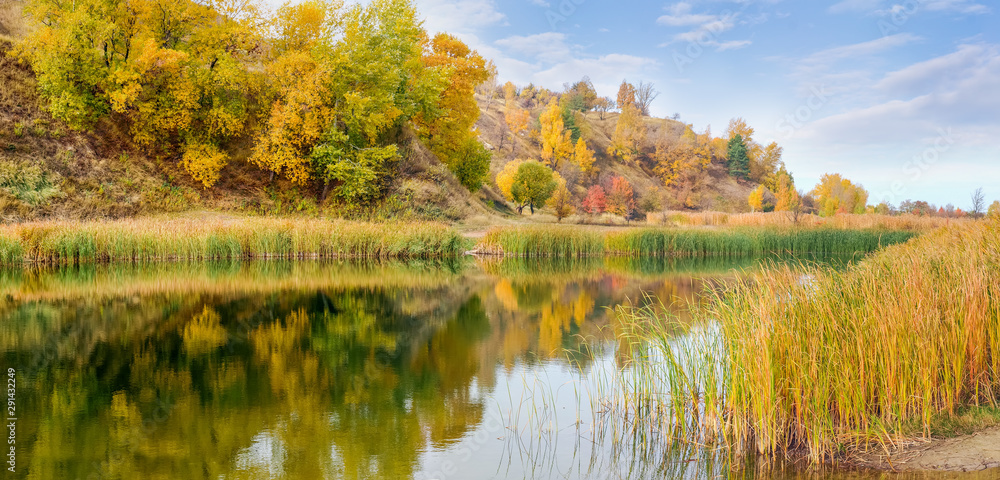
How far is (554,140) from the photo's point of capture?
2749 inches

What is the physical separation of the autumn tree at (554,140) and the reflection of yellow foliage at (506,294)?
177ft

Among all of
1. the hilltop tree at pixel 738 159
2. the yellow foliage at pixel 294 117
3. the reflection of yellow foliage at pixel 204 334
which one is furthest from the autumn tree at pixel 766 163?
the reflection of yellow foliage at pixel 204 334

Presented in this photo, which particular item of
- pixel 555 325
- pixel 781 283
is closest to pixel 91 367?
pixel 555 325

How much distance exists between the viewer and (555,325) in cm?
1084

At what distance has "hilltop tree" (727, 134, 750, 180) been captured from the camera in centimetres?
8700

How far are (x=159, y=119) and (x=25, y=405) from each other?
28.3 m

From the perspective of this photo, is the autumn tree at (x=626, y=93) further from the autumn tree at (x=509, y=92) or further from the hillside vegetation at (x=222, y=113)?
the hillside vegetation at (x=222, y=113)

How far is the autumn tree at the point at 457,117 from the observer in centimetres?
4238

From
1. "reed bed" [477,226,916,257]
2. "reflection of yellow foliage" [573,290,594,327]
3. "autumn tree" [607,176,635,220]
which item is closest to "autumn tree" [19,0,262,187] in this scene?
"reed bed" [477,226,916,257]

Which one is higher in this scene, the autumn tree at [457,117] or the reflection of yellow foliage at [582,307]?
the autumn tree at [457,117]

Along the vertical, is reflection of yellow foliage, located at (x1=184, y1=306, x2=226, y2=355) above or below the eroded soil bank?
below

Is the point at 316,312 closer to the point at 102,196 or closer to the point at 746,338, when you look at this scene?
the point at 746,338

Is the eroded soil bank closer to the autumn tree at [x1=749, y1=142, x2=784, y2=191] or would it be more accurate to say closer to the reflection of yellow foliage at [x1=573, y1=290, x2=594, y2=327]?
the reflection of yellow foliage at [x1=573, y1=290, x2=594, y2=327]

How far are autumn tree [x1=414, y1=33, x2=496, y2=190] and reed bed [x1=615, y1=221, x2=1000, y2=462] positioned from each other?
3686cm
